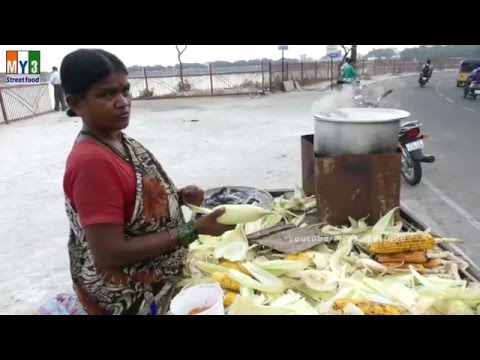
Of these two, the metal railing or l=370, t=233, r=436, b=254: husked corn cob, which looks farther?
the metal railing

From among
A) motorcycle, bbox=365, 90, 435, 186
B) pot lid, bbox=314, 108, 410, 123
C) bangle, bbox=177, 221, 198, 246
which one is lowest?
motorcycle, bbox=365, 90, 435, 186

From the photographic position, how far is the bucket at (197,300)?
5.48 feet

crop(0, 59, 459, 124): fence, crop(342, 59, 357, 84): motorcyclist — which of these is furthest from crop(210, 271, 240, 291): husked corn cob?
crop(0, 59, 459, 124): fence

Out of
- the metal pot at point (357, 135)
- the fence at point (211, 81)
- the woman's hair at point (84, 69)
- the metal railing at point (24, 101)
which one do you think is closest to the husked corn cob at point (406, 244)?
the metal pot at point (357, 135)

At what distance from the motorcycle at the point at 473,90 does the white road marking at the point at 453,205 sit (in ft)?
37.7

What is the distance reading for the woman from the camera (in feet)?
4.54

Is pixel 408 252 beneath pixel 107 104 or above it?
beneath

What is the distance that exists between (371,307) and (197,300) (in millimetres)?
760

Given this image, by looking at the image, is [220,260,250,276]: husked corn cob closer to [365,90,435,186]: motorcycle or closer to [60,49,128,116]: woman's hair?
[60,49,128,116]: woman's hair

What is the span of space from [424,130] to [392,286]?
8560mm

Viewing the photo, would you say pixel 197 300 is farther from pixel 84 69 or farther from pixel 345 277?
pixel 84 69

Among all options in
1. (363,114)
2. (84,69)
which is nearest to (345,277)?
(363,114)

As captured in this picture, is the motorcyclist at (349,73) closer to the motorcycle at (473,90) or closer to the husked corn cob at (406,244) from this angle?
the motorcycle at (473,90)

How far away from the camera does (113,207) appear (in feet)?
4.55
